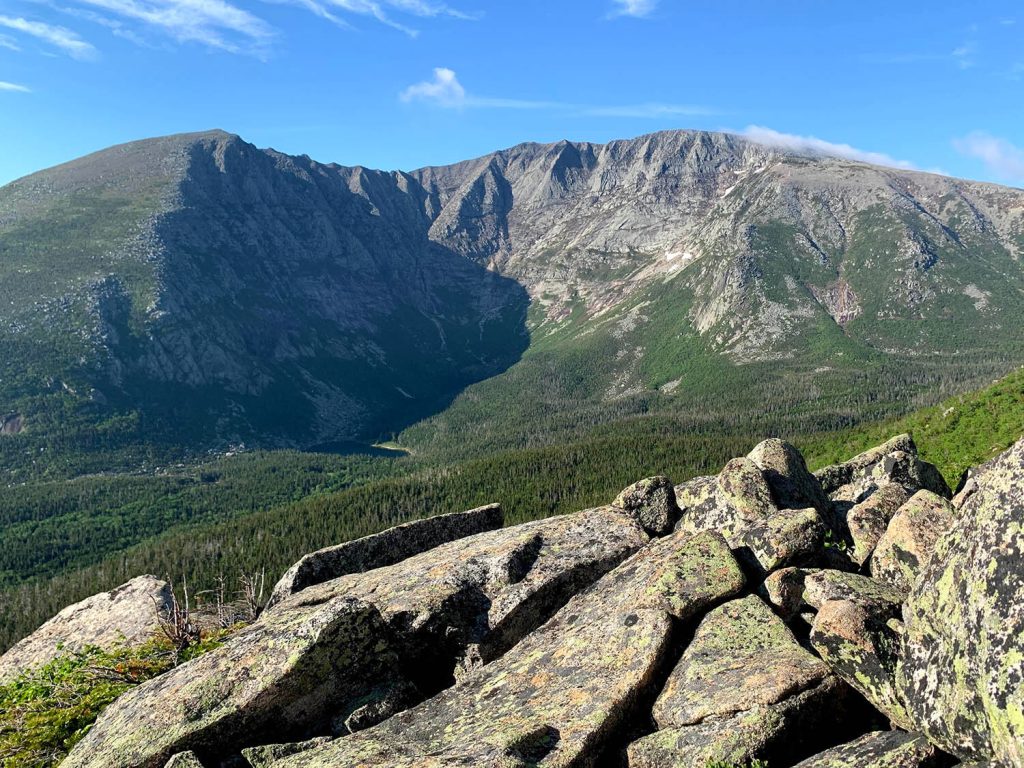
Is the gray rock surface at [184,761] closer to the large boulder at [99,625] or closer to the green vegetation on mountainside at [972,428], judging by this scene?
the large boulder at [99,625]

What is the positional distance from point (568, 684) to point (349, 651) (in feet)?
18.0

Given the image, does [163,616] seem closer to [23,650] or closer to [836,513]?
[23,650]

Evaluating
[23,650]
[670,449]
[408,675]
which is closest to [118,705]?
[408,675]

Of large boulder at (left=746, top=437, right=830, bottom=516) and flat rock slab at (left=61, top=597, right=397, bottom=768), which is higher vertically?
large boulder at (left=746, top=437, right=830, bottom=516)

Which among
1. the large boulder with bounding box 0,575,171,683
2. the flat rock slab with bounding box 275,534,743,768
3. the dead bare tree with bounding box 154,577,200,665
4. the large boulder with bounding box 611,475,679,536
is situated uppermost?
the large boulder with bounding box 611,475,679,536

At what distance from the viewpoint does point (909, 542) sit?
15773 mm

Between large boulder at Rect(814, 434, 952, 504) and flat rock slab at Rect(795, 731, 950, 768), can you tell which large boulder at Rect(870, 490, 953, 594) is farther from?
large boulder at Rect(814, 434, 952, 504)

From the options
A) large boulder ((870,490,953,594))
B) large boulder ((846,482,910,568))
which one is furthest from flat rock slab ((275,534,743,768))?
large boulder ((846,482,910,568))

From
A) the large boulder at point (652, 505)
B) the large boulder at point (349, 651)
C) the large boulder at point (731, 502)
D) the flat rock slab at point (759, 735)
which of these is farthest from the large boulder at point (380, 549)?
the flat rock slab at point (759, 735)

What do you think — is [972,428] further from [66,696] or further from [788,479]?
[66,696]

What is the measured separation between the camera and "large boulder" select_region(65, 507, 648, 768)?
13.8 meters

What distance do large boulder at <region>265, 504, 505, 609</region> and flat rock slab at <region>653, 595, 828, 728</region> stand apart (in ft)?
44.6

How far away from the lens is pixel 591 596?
16812mm

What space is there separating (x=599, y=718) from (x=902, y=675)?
5718mm
